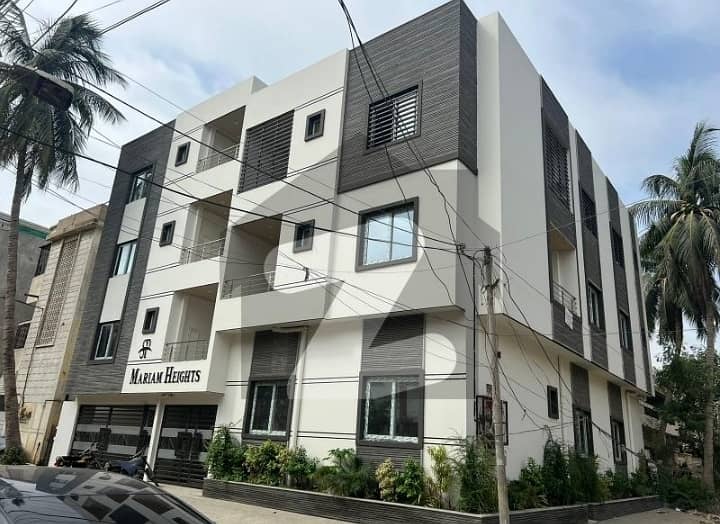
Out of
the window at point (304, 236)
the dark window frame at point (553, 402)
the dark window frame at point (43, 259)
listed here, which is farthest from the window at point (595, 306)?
the dark window frame at point (43, 259)

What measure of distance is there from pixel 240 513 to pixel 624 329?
1449cm

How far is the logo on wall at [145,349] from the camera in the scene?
1511cm

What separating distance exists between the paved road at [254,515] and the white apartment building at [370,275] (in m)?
1.46

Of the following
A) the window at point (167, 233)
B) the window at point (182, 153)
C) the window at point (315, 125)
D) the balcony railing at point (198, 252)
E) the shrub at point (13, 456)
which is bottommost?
the shrub at point (13, 456)

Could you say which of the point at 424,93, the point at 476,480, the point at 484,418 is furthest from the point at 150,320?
the point at 476,480

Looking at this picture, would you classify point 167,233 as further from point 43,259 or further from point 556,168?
point 556,168

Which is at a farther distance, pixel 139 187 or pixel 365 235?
pixel 139 187

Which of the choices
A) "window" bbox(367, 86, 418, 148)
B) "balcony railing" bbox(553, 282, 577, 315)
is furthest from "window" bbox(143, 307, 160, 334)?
"balcony railing" bbox(553, 282, 577, 315)

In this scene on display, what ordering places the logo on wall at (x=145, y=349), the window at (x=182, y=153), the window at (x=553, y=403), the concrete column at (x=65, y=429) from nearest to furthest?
the window at (x=553, y=403)
the logo on wall at (x=145, y=349)
the concrete column at (x=65, y=429)
the window at (x=182, y=153)

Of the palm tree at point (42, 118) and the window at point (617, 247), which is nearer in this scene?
the palm tree at point (42, 118)

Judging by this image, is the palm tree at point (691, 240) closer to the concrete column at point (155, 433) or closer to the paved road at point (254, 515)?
the paved road at point (254, 515)

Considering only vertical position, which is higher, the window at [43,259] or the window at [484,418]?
the window at [43,259]

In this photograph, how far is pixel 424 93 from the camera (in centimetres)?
1199

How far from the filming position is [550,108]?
1514 cm
